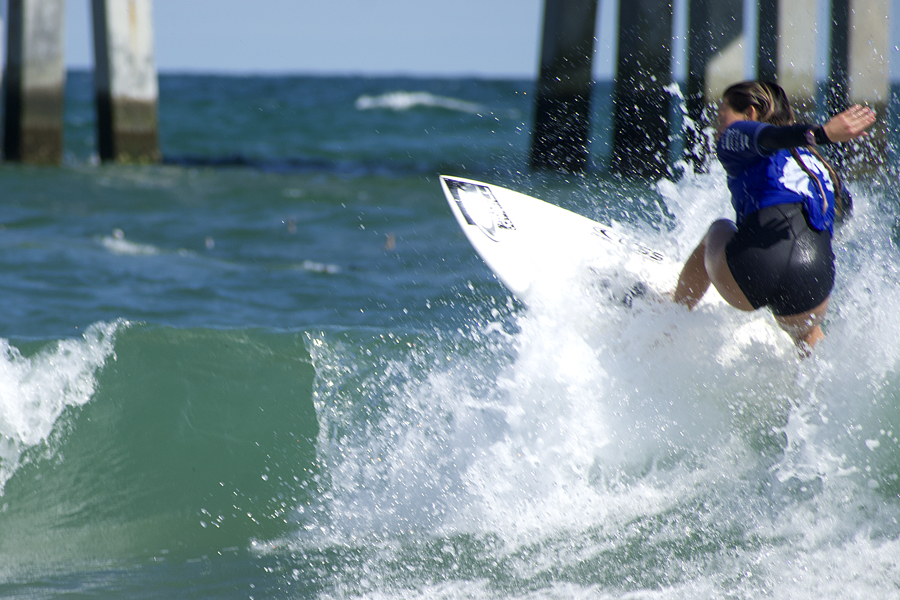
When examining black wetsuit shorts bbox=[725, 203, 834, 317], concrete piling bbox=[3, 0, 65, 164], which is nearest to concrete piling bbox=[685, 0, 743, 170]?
black wetsuit shorts bbox=[725, 203, 834, 317]

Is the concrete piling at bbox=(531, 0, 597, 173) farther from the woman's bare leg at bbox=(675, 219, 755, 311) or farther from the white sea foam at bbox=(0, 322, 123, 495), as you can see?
the white sea foam at bbox=(0, 322, 123, 495)

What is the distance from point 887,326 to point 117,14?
10.0 metres

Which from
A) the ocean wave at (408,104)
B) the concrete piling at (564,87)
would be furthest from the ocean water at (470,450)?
the ocean wave at (408,104)

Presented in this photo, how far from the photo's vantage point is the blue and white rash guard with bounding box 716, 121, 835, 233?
342 cm

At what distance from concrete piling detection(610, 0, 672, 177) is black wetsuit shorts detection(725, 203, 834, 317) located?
5.87 meters

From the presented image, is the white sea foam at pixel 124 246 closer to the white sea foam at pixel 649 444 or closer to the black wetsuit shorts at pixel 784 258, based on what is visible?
the white sea foam at pixel 649 444

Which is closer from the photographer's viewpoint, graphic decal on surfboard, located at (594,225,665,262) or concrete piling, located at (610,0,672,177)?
graphic decal on surfboard, located at (594,225,665,262)

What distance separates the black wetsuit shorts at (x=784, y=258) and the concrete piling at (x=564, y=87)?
7.75 meters

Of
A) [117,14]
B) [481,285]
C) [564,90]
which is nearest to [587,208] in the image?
[481,285]

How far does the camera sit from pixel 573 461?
12.4 feet

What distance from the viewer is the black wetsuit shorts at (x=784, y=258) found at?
340 cm

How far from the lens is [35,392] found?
4.33 meters

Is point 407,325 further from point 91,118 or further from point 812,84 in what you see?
point 91,118

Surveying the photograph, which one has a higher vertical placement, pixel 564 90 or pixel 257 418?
pixel 564 90
